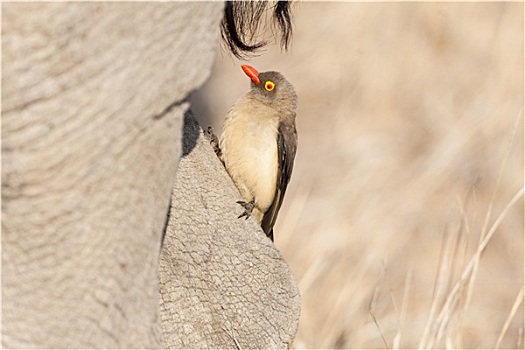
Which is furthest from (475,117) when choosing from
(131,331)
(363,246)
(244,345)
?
(131,331)

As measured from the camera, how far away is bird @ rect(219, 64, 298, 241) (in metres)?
4.78

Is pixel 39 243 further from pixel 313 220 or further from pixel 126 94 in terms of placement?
pixel 313 220

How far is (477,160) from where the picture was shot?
892 cm

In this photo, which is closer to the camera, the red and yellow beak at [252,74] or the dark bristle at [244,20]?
the dark bristle at [244,20]

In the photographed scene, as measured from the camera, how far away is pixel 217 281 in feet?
A: 10.3

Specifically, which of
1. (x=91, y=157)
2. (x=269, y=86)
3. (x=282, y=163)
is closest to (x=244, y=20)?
(x=91, y=157)

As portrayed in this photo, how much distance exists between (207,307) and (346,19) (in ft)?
23.1

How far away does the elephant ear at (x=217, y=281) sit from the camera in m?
3.06

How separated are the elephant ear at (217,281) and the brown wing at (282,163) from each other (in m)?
1.60

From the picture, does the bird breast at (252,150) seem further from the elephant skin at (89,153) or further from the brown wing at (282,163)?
the elephant skin at (89,153)

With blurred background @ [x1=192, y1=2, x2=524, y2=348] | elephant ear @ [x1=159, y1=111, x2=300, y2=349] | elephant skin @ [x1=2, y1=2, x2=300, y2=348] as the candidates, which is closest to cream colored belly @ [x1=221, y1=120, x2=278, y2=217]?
elephant ear @ [x1=159, y1=111, x2=300, y2=349]

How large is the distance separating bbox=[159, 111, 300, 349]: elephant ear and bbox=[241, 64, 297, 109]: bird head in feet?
6.00

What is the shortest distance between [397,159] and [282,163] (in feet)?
13.3

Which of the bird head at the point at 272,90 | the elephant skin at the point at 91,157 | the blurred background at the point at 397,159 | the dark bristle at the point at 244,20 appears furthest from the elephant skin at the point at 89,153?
the blurred background at the point at 397,159
